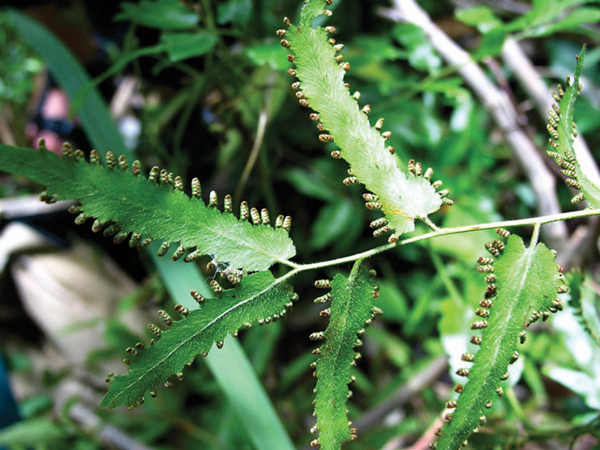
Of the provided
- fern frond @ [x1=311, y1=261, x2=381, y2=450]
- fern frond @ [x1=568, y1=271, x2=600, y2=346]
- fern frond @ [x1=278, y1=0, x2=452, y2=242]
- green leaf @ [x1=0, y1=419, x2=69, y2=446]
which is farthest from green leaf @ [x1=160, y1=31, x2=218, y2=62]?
green leaf @ [x1=0, y1=419, x2=69, y2=446]

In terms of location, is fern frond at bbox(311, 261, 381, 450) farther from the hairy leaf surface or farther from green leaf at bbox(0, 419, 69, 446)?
green leaf at bbox(0, 419, 69, 446)

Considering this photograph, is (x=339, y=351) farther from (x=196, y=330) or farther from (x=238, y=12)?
(x=238, y=12)

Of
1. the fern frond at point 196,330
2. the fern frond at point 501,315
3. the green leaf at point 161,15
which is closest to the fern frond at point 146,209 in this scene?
the fern frond at point 196,330

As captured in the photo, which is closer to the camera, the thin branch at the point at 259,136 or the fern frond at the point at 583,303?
the fern frond at the point at 583,303

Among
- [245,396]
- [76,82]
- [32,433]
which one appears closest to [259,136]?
[76,82]

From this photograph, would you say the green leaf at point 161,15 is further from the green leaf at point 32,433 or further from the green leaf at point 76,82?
the green leaf at point 32,433

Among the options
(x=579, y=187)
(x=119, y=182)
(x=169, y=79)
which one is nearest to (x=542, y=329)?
(x=579, y=187)
